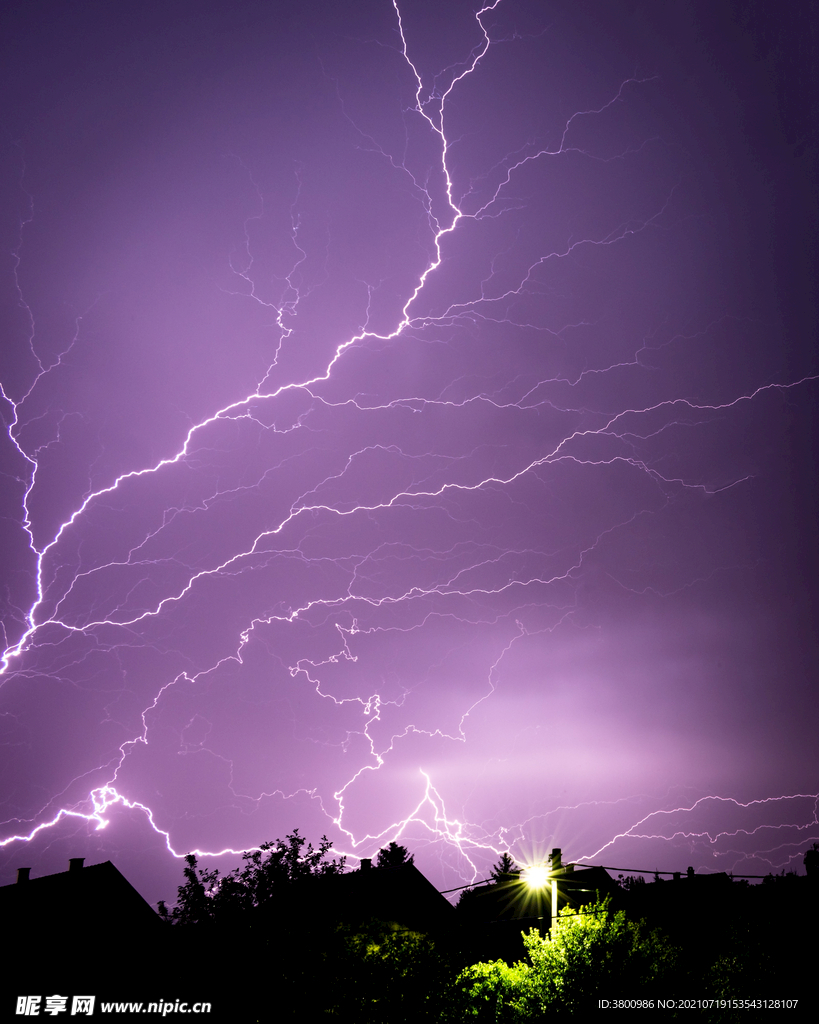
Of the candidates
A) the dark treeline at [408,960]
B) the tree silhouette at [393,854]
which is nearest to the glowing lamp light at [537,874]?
the dark treeline at [408,960]

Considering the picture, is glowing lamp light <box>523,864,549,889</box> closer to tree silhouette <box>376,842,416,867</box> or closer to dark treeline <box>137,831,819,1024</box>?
dark treeline <box>137,831,819,1024</box>

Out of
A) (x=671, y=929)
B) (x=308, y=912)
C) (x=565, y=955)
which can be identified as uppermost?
(x=308, y=912)

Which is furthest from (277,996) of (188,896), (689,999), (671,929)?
(671,929)

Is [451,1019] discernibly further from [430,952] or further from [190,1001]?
[190,1001]

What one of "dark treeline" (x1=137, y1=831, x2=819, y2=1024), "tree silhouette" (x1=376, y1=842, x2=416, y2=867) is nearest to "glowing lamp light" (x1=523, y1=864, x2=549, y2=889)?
"dark treeline" (x1=137, y1=831, x2=819, y2=1024)

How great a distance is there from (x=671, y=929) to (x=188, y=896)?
38.1 feet

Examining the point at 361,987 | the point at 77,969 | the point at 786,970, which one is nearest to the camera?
the point at 361,987

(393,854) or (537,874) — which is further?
(393,854)

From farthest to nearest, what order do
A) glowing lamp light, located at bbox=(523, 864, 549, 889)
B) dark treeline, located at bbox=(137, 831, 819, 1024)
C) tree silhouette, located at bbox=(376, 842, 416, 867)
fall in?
tree silhouette, located at bbox=(376, 842, 416, 867) → glowing lamp light, located at bbox=(523, 864, 549, 889) → dark treeline, located at bbox=(137, 831, 819, 1024)

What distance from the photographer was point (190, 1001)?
6.17m

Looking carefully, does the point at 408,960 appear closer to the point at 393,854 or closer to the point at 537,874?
the point at 537,874

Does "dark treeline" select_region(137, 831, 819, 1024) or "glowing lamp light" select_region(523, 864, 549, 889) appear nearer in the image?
"dark treeline" select_region(137, 831, 819, 1024)

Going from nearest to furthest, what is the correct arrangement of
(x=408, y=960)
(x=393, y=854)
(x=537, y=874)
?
(x=408, y=960)
(x=537, y=874)
(x=393, y=854)

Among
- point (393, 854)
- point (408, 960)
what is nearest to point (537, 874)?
point (408, 960)
